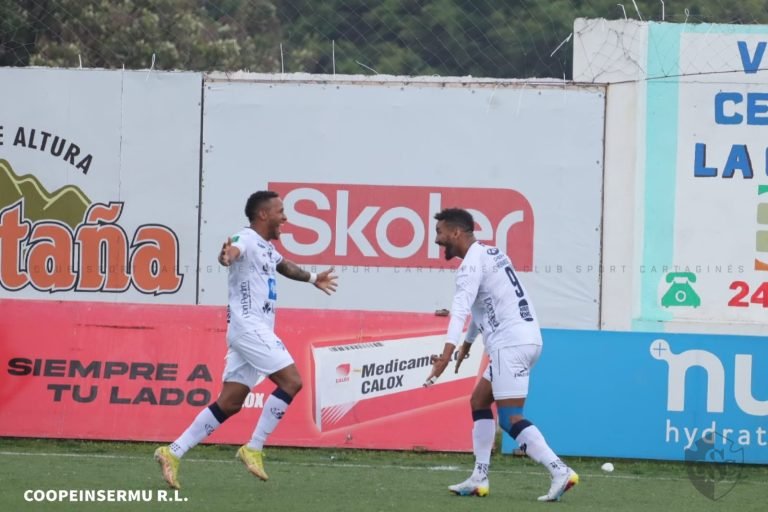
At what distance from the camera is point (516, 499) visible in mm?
9438

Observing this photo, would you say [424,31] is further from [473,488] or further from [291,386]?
[473,488]

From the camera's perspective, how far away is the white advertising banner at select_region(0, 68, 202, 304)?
15.0 m

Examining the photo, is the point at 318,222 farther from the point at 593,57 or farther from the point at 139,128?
the point at 593,57

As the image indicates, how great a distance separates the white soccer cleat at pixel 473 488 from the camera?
9.47 metres

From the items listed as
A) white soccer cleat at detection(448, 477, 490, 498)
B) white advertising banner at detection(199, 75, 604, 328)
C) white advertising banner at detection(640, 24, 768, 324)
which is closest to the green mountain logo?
white advertising banner at detection(199, 75, 604, 328)

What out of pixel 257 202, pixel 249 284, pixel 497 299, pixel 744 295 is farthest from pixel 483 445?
pixel 744 295

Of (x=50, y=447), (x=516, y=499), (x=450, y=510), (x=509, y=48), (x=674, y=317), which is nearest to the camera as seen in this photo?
(x=450, y=510)

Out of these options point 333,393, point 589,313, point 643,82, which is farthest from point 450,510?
point 643,82

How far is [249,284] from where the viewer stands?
951 cm

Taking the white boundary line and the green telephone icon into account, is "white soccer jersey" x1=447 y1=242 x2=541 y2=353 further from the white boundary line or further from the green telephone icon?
the green telephone icon

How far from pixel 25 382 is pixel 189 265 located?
271 centimetres

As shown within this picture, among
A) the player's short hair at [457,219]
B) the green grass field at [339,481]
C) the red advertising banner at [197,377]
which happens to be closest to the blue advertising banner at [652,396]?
the green grass field at [339,481]

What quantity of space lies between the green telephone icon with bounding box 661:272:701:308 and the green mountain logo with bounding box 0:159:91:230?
642cm

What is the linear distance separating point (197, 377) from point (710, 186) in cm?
588
